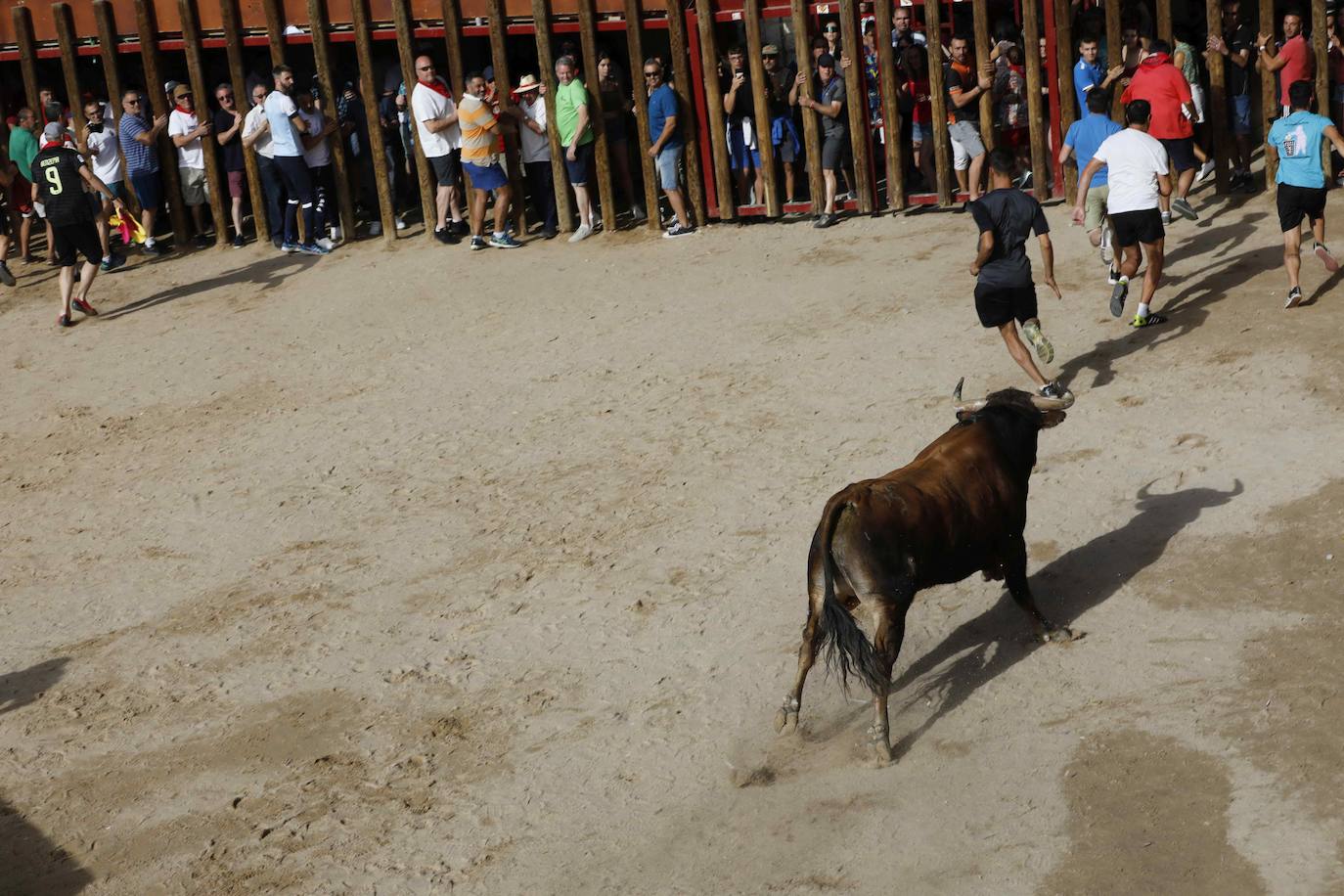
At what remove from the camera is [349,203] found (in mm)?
17609

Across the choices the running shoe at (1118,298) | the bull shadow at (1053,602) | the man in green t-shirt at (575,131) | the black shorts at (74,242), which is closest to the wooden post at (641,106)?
the man in green t-shirt at (575,131)

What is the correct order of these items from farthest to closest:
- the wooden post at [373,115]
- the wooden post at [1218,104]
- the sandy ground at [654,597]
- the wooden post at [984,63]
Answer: the wooden post at [373,115], the wooden post at [984,63], the wooden post at [1218,104], the sandy ground at [654,597]

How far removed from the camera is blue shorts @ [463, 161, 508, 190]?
53.8 feet

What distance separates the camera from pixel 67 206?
50.5 feet

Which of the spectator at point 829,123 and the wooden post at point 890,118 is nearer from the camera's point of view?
the wooden post at point 890,118

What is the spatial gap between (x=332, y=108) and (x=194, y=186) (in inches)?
83.0

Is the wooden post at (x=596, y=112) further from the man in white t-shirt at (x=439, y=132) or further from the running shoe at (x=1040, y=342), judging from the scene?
the running shoe at (x=1040, y=342)

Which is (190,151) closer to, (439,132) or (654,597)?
(439,132)

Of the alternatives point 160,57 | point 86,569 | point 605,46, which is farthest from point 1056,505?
point 160,57

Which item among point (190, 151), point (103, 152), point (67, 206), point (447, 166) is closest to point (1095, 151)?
point (447, 166)

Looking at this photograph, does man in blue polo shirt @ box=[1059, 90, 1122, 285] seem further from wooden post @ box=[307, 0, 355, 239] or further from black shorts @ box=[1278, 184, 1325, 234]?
wooden post @ box=[307, 0, 355, 239]

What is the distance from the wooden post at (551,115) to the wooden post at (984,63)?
173 inches

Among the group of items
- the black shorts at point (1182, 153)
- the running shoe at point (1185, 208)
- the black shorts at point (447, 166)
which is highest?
the black shorts at point (447, 166)

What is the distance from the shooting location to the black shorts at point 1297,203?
38.5ft
